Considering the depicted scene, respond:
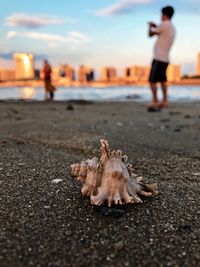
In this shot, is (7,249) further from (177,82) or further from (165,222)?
(177,82)

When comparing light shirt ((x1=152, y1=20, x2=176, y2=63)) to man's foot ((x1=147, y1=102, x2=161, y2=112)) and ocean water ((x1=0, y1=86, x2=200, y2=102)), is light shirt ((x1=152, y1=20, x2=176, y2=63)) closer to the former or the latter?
man's foot ((x1=147, y1=102, x2=161, y2=112))

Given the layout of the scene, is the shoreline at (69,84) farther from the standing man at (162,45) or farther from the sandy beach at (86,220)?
the sandy beach at (86,220)

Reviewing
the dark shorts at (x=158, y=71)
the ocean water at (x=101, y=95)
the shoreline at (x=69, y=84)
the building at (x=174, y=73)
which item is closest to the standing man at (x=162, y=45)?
the dark shorts at (x=158, y=71)

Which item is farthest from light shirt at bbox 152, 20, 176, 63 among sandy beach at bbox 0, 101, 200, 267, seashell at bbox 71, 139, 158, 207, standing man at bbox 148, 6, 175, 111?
seashell at bbox 71, 139, 158, 207

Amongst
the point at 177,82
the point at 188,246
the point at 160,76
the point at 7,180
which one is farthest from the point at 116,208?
the point at 177,82

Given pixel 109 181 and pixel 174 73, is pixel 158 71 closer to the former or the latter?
pixel 109 181

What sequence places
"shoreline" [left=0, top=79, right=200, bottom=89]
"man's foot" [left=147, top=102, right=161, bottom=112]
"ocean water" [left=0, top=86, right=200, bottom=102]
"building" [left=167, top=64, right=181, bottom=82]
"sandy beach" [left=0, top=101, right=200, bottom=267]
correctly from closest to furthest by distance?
1. "sandy beach" [left=0, top=101, right=200, bottom=267]
2. "man's foot" [left=147, top=102, right=161, bottom=112]
3. "ocean water" [left=0, top=86, right=200, bottom=102]
4. "shoreline" [left=0, top=79, right=200, bottom=89]
5. "building" [left=167, top=64, right=181, bottom=82]

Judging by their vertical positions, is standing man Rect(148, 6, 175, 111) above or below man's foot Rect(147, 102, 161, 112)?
above
